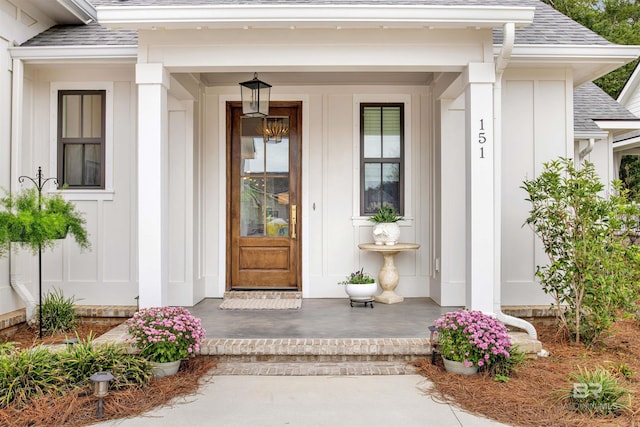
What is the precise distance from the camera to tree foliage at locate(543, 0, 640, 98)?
53.7 feet

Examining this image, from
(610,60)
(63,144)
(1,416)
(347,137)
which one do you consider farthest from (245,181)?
(610,60)

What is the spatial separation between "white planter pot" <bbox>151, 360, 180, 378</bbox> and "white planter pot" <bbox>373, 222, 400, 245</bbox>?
9.05 feet

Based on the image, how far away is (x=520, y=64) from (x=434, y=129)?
3.97ft

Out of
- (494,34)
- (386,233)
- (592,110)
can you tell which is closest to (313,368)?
(386,233)

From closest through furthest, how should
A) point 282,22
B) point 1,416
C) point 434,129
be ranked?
point 1,416 < point 282,22 < point 434,129

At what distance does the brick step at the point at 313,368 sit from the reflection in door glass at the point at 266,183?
2.38 metres

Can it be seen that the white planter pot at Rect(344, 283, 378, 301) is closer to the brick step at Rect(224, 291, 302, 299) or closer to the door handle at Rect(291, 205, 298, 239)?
the brick step at Rect(224, 291, 302, 299)

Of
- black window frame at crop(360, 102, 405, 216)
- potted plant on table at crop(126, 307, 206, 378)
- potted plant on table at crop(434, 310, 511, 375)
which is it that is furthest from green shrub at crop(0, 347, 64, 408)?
black window frame at crop(360, 102, 405, 216)

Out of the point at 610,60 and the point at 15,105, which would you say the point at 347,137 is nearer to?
the point at 610,60

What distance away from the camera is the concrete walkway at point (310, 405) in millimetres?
2971

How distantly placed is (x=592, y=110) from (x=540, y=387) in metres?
5.93

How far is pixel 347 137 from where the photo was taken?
19.6 feet

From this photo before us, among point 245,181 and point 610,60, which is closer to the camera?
point 610,60

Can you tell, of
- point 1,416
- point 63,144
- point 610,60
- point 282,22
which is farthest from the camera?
point 63,144
